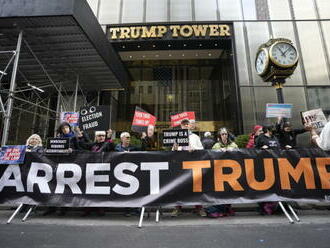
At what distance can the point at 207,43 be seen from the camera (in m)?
13.9

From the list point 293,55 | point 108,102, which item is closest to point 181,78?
point 108,102

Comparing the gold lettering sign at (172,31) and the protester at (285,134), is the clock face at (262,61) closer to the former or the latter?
the protester at (285,134)

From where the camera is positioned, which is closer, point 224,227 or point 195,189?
point 224,227

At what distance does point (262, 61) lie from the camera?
7918mm

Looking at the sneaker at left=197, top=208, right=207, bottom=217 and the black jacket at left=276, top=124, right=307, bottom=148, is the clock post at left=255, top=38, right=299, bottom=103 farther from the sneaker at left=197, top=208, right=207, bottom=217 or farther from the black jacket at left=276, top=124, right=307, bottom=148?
the sneaker at left=197, top=208, right=207, bottom=217

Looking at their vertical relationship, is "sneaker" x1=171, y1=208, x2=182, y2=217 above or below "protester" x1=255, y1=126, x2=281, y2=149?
below

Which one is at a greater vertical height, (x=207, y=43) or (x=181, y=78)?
(x=207, y=43)

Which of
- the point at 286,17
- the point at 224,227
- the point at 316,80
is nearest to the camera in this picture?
the point at 224,227

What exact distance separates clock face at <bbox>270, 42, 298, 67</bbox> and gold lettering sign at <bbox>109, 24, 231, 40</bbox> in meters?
6.53

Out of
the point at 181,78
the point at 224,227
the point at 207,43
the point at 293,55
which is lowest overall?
the point at 224,227

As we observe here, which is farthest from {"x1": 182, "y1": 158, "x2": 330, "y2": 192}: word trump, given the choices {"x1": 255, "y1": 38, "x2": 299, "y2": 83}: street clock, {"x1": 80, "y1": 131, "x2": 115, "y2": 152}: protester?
{"x1": 255, "y1": 38, "x2": 299, "y2": 83}: street clock

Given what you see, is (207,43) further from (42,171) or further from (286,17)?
(42,171)

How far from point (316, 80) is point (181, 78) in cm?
938

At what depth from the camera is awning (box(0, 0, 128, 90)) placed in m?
7.08
